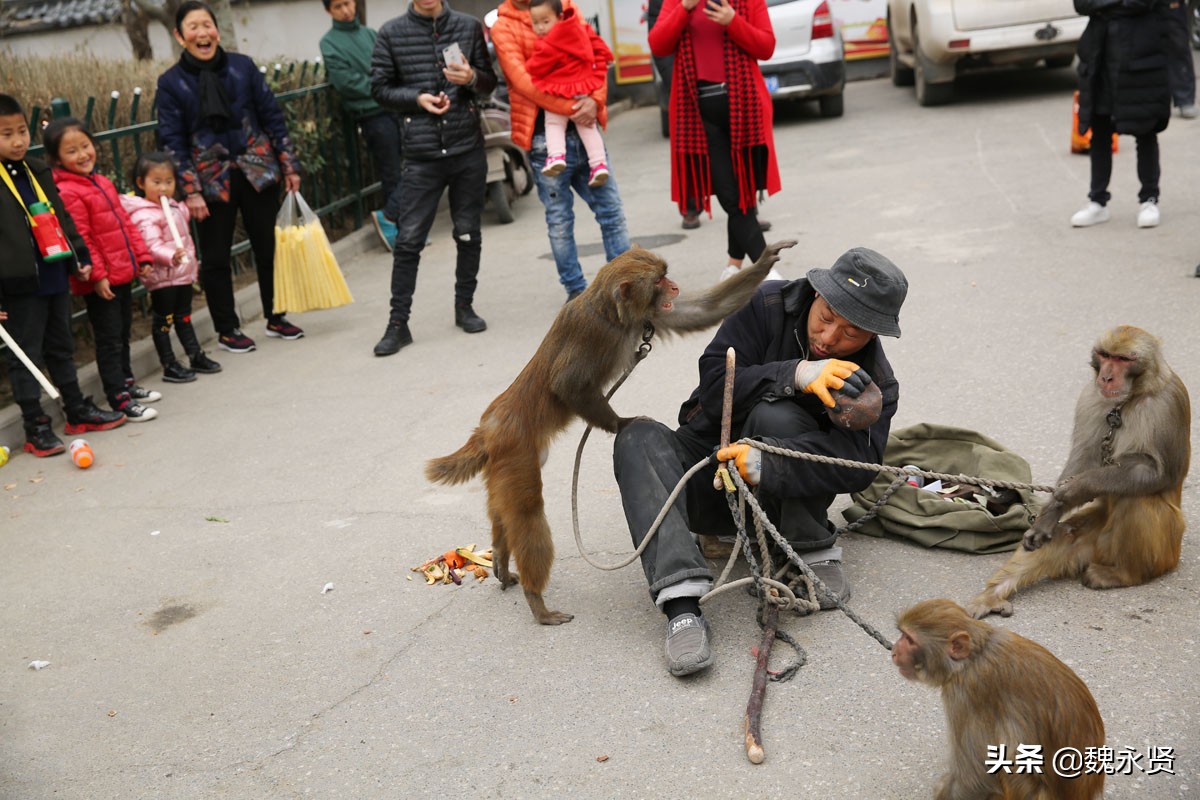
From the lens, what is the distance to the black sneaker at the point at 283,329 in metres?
8.02

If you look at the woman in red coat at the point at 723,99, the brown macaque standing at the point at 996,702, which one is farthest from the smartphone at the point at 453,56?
the brown macaque standing at the point at 996,702

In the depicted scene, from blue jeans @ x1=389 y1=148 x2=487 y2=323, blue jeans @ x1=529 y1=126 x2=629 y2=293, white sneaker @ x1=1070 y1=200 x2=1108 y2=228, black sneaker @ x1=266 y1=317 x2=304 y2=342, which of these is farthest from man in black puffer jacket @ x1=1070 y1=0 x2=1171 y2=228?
black sneaker @ x1=266 y1=317 x2=304 y2=342

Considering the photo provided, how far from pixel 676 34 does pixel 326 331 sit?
320cm

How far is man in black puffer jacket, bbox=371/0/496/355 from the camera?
23.8ft

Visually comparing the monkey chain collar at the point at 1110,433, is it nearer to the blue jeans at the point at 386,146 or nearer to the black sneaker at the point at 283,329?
the black sneaker at the point at 283,329

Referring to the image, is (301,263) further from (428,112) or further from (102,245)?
(102,245)

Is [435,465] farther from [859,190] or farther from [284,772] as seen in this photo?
[859,190]

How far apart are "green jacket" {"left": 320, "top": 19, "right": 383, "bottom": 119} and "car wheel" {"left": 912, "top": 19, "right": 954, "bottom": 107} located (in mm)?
6811

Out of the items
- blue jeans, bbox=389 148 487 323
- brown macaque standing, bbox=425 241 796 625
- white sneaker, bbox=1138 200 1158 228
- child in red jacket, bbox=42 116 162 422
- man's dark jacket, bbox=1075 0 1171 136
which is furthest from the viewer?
white sneaker, bbox=1138 200 1158 228

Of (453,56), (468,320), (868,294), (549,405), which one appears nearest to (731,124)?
(453,56)

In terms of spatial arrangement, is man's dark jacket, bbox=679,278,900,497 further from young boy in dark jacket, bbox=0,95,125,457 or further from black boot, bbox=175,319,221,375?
black boot, bbox=175,319,221,375

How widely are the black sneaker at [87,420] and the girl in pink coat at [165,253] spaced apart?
77 centimetres

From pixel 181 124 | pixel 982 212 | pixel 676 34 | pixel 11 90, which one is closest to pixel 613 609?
pixel 676 34

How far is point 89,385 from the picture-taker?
6.99 m
